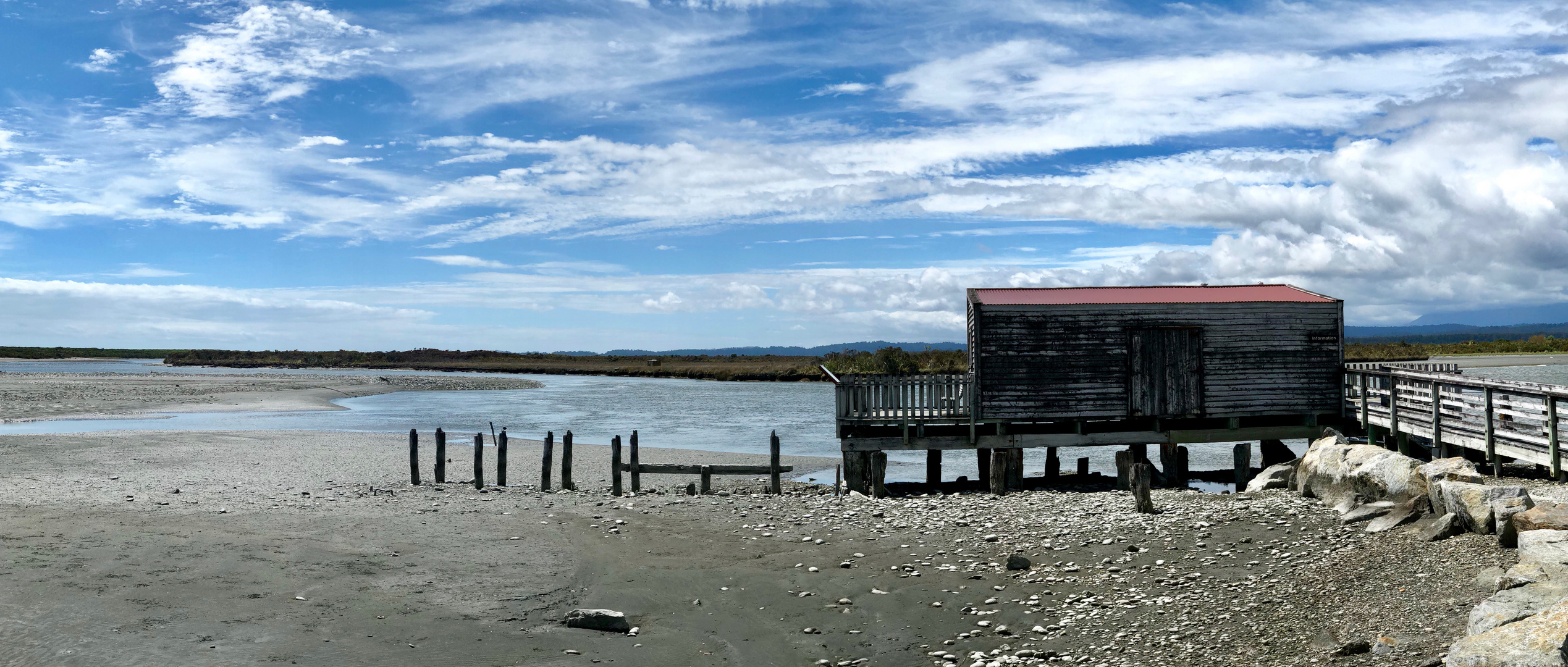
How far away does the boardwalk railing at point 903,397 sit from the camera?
22.1m

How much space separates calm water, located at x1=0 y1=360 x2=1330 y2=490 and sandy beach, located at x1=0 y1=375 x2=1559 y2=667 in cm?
959

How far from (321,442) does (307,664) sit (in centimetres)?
2436

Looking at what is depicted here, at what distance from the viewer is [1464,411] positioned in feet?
60.5

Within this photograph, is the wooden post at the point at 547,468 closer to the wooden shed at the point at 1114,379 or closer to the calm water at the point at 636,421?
the wooden shed at the point at 1114,379

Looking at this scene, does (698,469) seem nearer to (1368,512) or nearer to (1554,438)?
(1368,512)

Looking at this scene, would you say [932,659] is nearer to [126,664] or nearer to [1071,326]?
[126,664]

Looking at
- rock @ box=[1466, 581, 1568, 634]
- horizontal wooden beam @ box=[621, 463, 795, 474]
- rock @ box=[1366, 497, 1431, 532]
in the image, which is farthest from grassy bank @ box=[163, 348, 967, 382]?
rock @ box=[1466, 581, 1568, 634]

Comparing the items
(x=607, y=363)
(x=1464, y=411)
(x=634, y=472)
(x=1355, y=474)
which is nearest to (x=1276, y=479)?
(x=1355, y=474)

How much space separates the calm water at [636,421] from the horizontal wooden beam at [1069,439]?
2068 mm

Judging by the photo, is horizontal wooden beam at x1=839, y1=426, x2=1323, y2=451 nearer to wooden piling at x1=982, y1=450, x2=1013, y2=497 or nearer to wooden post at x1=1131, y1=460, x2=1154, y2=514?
wooden piling at x1=982, y1=450, x2=1013, y2=497

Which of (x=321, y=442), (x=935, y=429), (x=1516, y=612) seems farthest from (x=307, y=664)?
(x=321, y=442)

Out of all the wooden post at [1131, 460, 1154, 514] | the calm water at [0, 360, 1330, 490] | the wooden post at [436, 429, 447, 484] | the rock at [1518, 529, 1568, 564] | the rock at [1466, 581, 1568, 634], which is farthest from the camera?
the calm water at [0, 360, 1330, 490]

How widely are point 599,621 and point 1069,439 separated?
45.8ft

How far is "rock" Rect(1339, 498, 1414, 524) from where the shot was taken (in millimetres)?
13477
